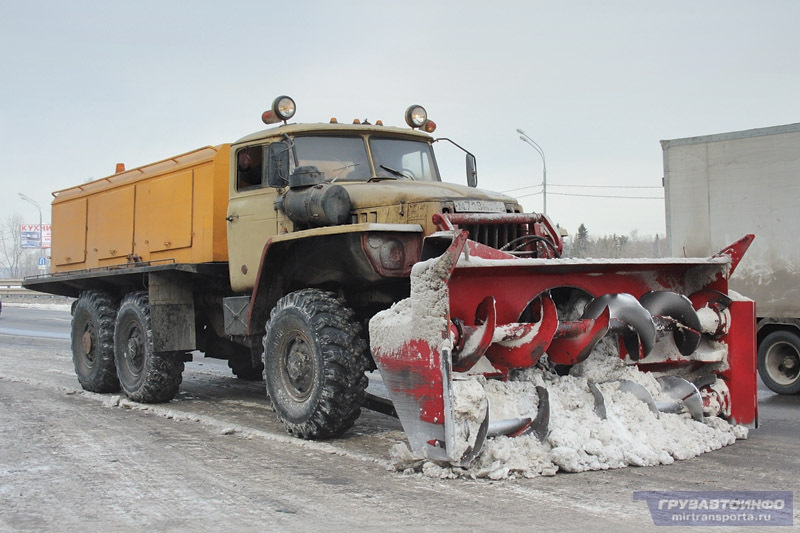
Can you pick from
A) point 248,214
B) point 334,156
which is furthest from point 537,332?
point 248,214

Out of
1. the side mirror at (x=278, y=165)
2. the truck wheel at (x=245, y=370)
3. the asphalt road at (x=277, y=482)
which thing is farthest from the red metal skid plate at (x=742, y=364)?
the truck wheel at (x=245, y=370)

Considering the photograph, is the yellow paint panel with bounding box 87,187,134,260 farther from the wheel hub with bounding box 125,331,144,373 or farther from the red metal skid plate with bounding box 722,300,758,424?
the red metal skid plate with bounding box 722,300,758,424

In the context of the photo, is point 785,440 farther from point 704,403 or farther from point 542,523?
point 542,523

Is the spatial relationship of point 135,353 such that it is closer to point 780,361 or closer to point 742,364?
point 742,364

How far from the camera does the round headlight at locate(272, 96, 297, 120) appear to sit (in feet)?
26.8

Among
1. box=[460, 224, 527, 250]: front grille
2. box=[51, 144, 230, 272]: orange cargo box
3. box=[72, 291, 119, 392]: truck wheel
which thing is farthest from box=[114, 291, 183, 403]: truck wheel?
box=[460, 224, 527, 250]: front grille

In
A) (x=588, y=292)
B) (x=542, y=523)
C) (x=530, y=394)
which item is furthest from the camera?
(x=588, y=292)

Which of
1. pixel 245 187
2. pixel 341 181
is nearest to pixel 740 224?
pixel 341 181

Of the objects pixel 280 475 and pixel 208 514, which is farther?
pixel 280 475

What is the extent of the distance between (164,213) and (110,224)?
4.98 ft

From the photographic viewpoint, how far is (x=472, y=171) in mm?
9125

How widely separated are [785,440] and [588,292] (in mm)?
1989

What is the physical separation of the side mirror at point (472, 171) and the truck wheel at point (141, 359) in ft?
12.6

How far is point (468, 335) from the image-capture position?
18.8ft
